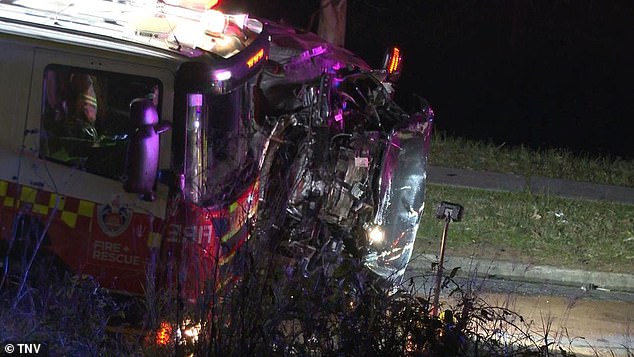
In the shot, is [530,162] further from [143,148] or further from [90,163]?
[143,148]

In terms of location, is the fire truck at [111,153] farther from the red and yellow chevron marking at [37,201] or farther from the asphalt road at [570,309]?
the asphalt road at [570,309]

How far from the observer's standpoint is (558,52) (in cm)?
2420

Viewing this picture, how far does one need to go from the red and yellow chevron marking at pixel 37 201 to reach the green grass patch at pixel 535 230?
4.34m

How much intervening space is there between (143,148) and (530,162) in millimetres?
8558

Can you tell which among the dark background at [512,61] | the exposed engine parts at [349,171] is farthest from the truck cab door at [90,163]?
the dark background at [512,61]

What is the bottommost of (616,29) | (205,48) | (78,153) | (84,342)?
(616,29)

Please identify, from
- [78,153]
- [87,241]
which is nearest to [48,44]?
[78,153]

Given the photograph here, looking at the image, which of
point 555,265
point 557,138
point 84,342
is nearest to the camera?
point 84,342

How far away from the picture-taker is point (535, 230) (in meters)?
9.90

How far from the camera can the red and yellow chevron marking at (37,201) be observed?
17.6ft

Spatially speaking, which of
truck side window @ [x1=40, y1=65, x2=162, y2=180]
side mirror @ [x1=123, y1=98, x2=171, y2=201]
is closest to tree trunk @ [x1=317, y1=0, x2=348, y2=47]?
truck side window @ [x1=40, y1=65, x2=162, y2=180]

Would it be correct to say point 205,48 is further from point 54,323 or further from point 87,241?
point 54,323

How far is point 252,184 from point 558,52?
19.6 meters

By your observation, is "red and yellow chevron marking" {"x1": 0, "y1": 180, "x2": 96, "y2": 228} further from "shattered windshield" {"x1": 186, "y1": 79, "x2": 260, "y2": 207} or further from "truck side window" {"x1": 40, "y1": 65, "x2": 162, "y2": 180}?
"shattered windshield" {"x1": 186, "y1": 79, "x2": 260, "y2": 207}
